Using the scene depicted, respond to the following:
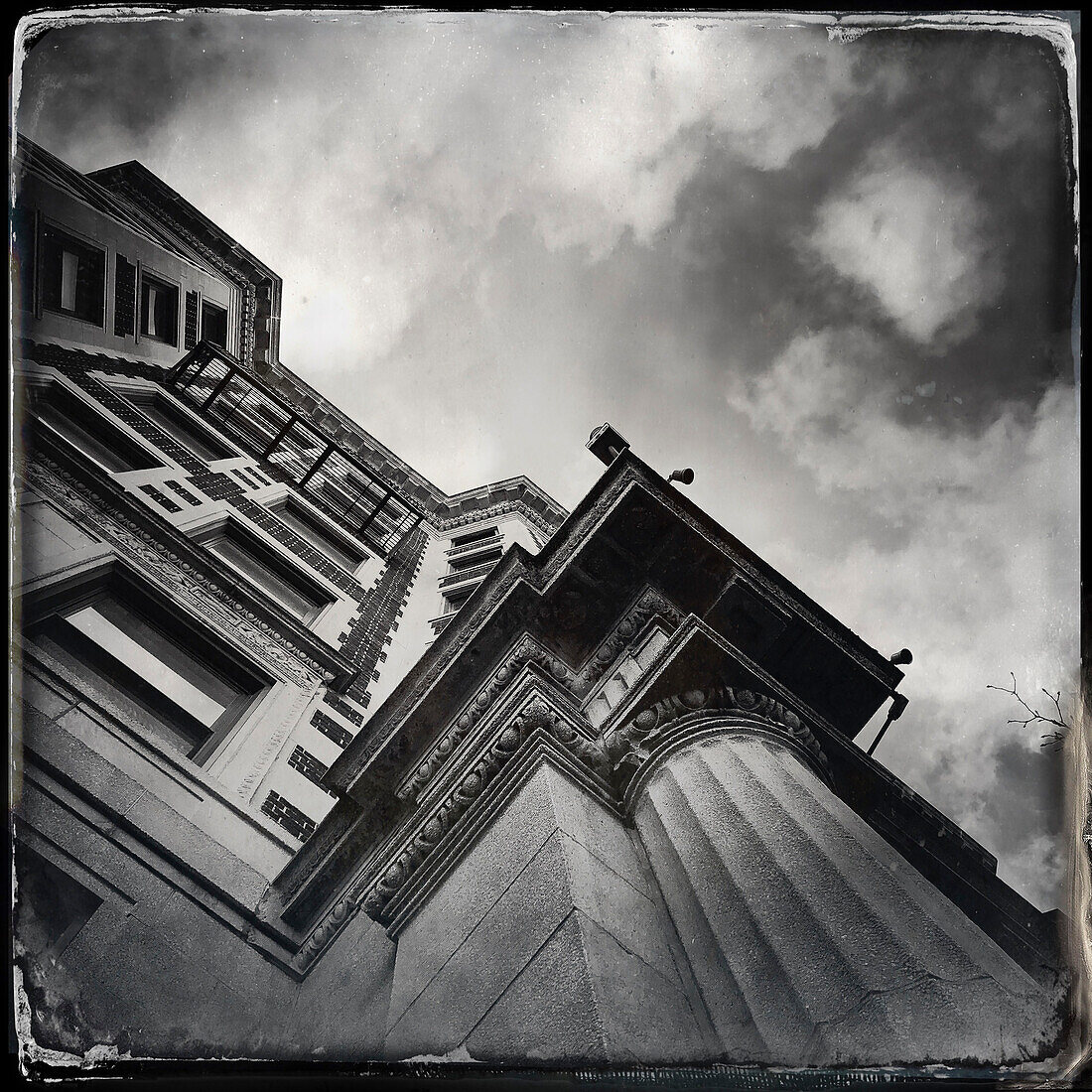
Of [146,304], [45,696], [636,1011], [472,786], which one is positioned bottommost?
[45,696]

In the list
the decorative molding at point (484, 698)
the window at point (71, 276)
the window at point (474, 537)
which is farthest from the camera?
the window at point (474, 537)

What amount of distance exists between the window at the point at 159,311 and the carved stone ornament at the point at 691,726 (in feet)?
39.1

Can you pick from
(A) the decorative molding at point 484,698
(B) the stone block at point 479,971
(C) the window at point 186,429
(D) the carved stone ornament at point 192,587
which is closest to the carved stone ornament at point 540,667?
(A) the decorative molding at point 484,698

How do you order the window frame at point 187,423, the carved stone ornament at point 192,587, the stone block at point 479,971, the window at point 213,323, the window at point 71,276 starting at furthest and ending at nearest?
the window frame at point 187,423 → the window at point 213,323 → the carved stone ornament at point 192,587 → the window at point 71,276 → the stone block at point 479,971

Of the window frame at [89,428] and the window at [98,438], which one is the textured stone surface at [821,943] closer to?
the window frame at [89,428]

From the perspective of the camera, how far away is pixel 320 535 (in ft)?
67.2

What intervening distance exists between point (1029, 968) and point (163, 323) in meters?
17.0

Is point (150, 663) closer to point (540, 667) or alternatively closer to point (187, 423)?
point (540, 667)

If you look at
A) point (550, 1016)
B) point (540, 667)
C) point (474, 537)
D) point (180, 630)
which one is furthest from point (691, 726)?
point (474, 537)

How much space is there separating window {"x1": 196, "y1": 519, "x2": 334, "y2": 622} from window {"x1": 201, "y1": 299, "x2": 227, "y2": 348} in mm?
3677

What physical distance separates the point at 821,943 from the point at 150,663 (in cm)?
800

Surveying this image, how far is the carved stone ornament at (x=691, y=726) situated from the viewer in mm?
5922

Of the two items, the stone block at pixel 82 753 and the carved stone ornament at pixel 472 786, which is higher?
the carved stone ornament at pixel 472 786

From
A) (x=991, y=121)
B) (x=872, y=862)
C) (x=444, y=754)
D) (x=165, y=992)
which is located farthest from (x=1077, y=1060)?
(x=991, y=121)
